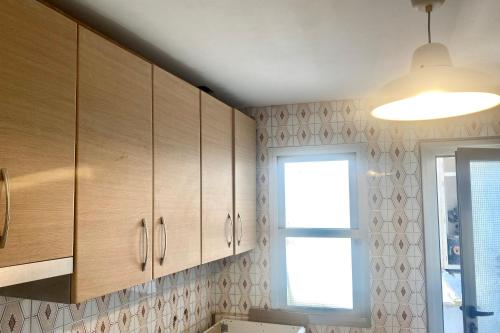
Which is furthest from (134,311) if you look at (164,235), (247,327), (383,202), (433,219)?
(433,219)

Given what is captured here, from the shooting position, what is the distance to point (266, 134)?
2910mm

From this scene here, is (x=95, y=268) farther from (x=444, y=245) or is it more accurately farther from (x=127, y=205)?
(x=444, y=245)

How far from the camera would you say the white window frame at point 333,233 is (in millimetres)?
2674

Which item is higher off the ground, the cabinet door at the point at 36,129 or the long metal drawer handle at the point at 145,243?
the cabinet door at the point at 36,129

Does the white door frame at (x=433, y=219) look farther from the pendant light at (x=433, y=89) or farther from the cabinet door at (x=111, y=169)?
the cabinet door at (x=111, y=169)

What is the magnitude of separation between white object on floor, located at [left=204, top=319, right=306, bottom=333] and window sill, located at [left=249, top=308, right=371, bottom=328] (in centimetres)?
8

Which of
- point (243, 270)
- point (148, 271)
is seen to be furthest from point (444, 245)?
point (148, 271)

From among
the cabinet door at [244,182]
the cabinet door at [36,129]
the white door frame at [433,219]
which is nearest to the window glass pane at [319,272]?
the cabinet door at [244,182]

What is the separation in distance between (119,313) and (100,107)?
3.42 feet

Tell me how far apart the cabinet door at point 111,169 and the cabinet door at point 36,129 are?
0.18ft

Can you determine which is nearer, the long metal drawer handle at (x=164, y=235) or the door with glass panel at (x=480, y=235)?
the long metal drawer handle at (x=164, y=235)

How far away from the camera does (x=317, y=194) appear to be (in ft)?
9.40

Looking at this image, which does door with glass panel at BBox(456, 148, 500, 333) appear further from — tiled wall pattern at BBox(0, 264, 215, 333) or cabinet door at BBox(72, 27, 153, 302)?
cabinet door at BBox(72, 27, 153, 302)

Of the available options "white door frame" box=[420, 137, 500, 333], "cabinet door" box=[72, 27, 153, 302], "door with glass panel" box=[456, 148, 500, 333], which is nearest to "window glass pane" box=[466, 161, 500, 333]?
"door with glass panel" box=[456, 148, 500, 333]
